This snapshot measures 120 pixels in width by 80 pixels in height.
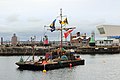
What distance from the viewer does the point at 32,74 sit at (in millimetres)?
51688

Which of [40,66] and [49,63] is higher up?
[49,63]

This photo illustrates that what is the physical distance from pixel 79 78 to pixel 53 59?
15608 mm

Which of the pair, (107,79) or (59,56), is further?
(59,56)

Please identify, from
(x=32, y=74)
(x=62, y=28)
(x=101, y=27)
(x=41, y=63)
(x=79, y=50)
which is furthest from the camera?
(x=101, y=27)

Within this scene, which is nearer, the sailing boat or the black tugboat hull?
the black tugboat hull

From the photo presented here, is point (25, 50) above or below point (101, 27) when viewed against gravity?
below

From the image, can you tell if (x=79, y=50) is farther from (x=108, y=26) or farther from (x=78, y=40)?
(x=108, y=26)

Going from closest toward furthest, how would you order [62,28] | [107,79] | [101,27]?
[107,79]
[62,28]
[101,27]

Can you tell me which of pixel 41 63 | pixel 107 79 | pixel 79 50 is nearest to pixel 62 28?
pixel 41 63

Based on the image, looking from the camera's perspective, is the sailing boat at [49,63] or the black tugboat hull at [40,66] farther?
the sailing boat at [49,63]

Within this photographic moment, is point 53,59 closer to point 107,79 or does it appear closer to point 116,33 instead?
point 107,79

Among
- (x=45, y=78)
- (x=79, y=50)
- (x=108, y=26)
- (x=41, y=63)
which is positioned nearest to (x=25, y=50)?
(x=79, y=50)

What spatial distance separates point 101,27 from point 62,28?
132565 millimetres

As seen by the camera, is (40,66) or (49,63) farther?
(49,63)
